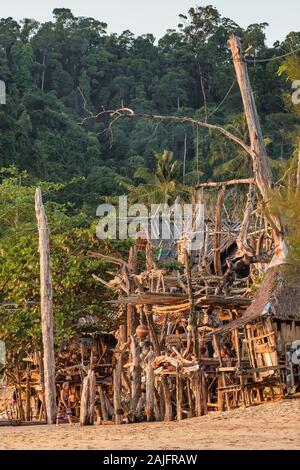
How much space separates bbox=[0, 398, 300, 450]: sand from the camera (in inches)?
548

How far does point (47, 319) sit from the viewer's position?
22.1 meters

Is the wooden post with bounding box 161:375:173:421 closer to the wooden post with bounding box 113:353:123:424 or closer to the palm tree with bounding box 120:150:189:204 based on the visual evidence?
the wooden post with bounding box 113:353:123:424

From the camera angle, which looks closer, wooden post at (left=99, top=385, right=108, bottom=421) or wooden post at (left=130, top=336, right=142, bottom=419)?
wooden post at (left=130, top=336, right=142, bottom=419)

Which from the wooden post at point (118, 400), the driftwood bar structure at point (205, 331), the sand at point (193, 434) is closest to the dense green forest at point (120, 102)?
the driftwood bar structure at point (205, 331)

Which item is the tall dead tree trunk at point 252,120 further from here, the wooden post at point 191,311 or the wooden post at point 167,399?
the wooden post at point 167,399

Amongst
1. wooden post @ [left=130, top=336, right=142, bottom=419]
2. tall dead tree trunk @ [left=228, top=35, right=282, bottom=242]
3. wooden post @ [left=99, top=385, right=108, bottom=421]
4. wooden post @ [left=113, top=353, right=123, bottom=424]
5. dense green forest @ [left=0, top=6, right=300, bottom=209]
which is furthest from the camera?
dense green forest @ [left=0, top=6, right=300, bottom=209]

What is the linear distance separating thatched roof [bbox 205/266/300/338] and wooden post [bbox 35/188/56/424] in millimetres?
4510

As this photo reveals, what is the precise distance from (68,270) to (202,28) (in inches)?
2214

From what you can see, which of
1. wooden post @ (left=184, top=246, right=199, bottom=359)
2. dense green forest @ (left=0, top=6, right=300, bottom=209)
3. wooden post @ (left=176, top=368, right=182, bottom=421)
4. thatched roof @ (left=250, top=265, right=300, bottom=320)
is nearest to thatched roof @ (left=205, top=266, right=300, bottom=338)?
thatched roof @ (left=250, top=265, right=300, bottom=320)

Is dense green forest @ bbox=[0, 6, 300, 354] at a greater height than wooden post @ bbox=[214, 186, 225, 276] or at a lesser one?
greater

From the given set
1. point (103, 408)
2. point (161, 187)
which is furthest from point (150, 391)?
point (161, 187)

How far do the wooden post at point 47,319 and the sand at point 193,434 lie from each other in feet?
7.36

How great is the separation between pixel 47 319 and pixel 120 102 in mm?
51815
